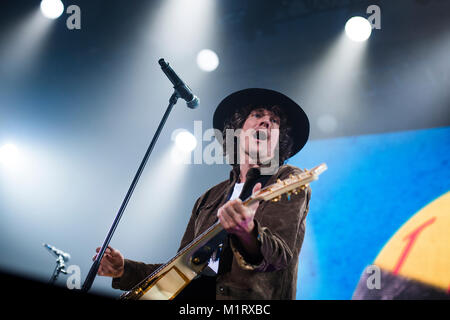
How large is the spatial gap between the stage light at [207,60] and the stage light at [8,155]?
2.80 m

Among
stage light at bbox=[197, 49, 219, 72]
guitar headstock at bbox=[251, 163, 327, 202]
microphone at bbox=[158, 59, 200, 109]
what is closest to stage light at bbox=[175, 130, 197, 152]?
stage light at bbox=[197, 49, 219, 72]

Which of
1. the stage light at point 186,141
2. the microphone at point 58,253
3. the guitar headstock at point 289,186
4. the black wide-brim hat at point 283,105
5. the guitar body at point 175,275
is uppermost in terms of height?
the stage light at point 186,141

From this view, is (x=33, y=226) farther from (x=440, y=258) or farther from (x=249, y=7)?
(x=440, y=258)

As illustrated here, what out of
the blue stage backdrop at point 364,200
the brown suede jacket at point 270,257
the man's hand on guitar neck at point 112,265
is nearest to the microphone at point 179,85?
the brown suede jacket at point 270,257

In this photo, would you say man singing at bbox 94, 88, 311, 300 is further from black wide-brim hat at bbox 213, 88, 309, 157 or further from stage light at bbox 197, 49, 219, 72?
stage light at bbox 197, 49, 219, 72

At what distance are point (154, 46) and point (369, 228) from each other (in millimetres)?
3644

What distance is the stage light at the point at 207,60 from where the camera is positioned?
4961 mm

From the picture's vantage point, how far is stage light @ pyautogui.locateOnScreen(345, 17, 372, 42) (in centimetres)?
414

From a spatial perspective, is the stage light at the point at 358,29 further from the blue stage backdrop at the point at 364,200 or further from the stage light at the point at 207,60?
the stage light at the point at 207,60

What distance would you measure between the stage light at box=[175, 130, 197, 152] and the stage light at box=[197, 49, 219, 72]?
35.1 inches

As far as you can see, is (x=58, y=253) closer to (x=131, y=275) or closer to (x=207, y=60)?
(x=131, y=275)

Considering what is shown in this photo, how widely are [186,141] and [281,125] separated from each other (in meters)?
2.60

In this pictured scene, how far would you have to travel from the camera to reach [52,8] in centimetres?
494
